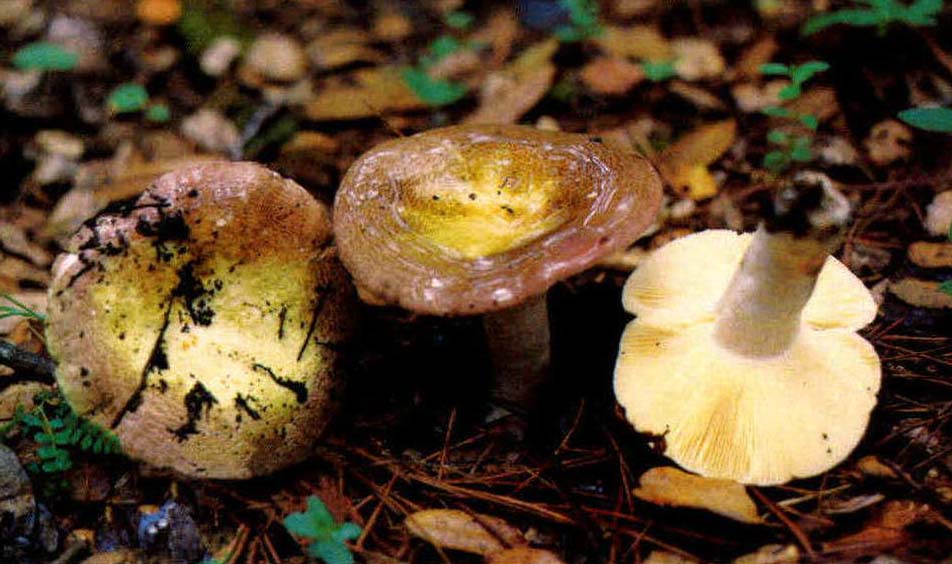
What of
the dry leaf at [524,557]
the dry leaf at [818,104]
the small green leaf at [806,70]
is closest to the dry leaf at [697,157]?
the dry leaf at [818,104]

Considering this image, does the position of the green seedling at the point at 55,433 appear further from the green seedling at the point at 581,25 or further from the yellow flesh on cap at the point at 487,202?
the green seedling at the point at 581,25

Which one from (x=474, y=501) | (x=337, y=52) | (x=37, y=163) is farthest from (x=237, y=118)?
(x=474, y=501)

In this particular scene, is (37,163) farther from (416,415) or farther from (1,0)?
(416,415)

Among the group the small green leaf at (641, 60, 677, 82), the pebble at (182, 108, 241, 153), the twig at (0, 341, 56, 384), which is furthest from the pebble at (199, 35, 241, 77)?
the small green leaf at (641, 60, 677, 82)

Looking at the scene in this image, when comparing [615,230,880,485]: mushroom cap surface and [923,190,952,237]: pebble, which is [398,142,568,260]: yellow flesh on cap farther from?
[923,190,952,237]: pebble

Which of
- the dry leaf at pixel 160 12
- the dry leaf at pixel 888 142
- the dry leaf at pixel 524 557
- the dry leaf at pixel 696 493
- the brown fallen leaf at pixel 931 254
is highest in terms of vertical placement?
the dry leaf at pixel 160 12

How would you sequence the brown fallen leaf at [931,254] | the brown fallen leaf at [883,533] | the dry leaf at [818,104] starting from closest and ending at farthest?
1. the brown fallen leaf at [883,533]
2. the brown fallen leaf at [931,254]
3. the dry leaf at [818,104]

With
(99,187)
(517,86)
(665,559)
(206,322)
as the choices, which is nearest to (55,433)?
(206,322)
